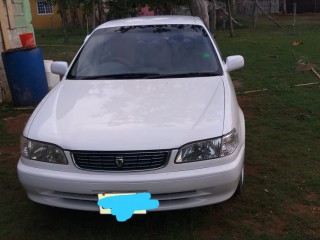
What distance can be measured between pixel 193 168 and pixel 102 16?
21.0 m

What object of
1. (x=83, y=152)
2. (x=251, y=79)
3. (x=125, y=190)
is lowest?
(x=251, y=79)

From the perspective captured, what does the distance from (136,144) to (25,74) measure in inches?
194

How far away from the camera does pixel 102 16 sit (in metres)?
23.1

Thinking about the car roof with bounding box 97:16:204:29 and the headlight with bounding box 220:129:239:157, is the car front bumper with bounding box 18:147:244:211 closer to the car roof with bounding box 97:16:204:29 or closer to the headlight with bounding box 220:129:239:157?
the headlight with bounding box 220:129:239:157

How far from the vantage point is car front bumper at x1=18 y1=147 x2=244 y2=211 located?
305 centimetres

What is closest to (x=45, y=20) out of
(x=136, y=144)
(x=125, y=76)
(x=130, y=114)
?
(x=125, y=76)

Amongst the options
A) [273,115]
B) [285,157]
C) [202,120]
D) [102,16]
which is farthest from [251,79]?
[102,16]

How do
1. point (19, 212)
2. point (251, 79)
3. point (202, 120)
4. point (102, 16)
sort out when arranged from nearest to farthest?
1. point (202, 120)
2. point (19, 212)
3. point (251, 79)
4. point (102, 16)

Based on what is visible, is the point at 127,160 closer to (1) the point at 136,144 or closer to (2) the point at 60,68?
(1) the point at 136,144

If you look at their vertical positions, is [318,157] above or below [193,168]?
below

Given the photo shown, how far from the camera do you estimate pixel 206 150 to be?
3.16m

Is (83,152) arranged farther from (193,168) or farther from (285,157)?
(285,157)

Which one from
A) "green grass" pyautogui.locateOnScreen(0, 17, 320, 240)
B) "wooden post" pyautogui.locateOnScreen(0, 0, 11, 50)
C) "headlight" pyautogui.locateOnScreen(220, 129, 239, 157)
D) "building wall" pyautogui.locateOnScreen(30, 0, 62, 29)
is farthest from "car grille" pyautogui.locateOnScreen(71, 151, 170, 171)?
"building wall" pyautogui.locateOnScreen(30, 0, 62, 29)

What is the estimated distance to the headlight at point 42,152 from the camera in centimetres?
320
